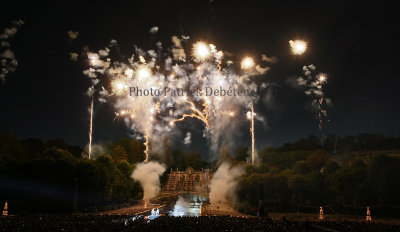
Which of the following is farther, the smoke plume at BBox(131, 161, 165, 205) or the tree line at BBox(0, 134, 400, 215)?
the smoke plume at BBox(131, 161, 165, 205)

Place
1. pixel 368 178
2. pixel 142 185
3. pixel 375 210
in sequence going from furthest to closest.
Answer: pixel 142 185
pixel 368 178
pixel 375 210

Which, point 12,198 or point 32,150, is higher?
point 32,150

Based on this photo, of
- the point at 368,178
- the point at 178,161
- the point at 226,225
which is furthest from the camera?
the point at 178,161

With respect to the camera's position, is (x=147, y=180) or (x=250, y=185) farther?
(x=147, y=180)

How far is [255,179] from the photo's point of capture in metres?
70.0

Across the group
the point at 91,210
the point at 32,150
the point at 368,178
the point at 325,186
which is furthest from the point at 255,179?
the point at 32,150

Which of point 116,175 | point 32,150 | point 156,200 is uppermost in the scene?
point 32,150

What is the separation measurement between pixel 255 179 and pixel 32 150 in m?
68.6

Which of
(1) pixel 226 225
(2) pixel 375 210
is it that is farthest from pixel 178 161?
(1) pixel 226 225

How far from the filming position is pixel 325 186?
67000mm

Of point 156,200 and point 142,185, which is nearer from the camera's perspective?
point 156,200

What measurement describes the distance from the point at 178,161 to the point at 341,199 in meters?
113

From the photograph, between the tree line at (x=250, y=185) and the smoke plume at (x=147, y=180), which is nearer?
the tree line at (x=250, y=185)

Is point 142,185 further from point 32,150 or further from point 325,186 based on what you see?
point 325,186
